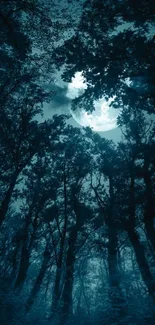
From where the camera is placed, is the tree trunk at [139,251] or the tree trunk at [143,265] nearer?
the tree trunk at [143,265]

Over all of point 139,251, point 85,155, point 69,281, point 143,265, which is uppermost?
point 85,155

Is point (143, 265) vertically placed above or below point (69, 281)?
above

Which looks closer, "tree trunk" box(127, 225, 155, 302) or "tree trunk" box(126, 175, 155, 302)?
"tree trunk" box(127, 225, 155, 302)

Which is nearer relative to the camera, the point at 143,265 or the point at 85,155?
the point at 143,265

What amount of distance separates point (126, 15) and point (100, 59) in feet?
7.90

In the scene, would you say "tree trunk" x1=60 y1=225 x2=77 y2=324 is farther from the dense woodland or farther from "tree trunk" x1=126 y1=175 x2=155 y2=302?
"tree trunk" x1=126 y1=175 x2=155 y2=302

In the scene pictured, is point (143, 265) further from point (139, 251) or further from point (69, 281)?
point (69, 281)

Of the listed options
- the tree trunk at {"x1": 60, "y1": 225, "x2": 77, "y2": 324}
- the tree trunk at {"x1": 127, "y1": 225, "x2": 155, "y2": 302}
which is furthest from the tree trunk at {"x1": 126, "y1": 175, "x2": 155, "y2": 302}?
the tree trunk at {"x1": 60, "y1": 225, "x2": 77, "y2": 324}

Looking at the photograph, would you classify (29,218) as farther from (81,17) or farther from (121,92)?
(81,17)

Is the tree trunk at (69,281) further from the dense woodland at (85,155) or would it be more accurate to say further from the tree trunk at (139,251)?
the tree trunk at (139,251)

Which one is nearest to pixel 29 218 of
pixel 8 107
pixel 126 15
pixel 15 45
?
pixel 8 107

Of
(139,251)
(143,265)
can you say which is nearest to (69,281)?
(139,251)

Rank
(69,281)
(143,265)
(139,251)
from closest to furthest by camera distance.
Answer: (143,265) → (139,251) → (69,281)

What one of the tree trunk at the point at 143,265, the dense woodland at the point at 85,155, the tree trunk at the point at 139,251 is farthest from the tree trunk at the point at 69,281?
the tree trunk at the point at 143,265
